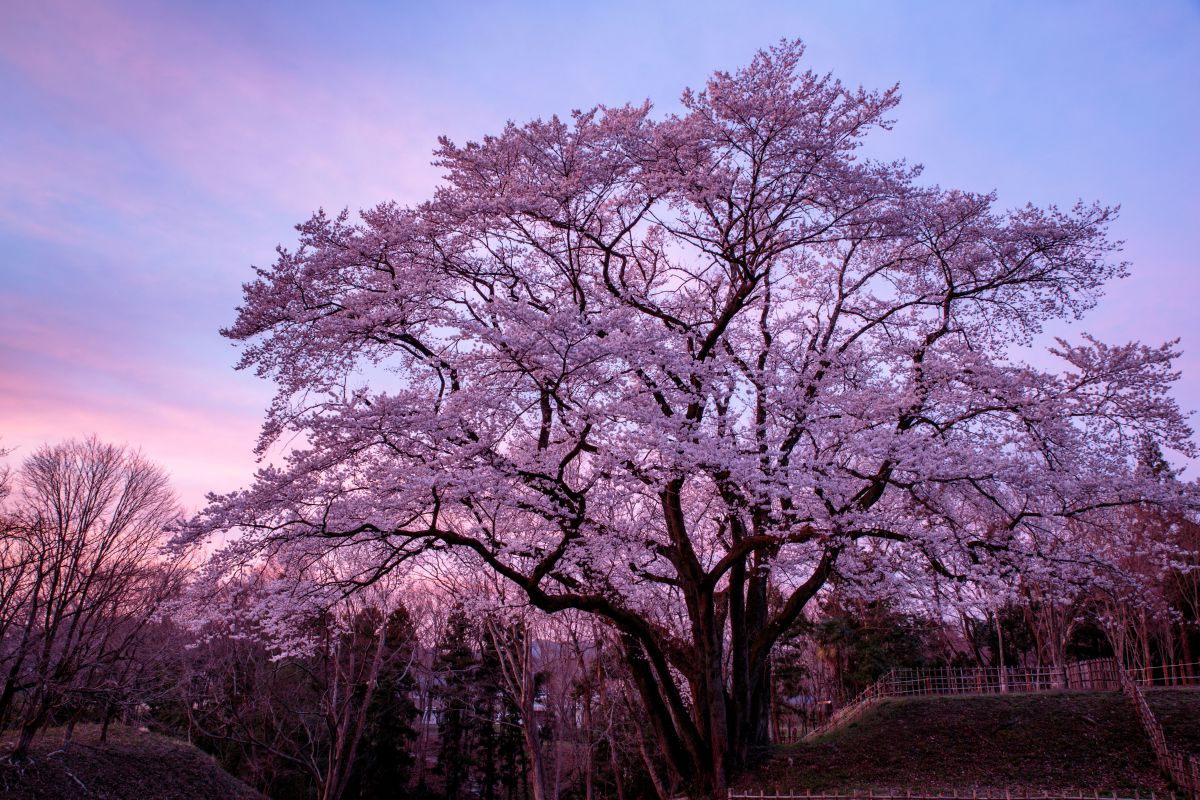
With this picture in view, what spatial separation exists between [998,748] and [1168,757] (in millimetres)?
3458

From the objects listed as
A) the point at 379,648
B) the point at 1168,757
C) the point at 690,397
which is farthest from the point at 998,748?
the point at 379,648

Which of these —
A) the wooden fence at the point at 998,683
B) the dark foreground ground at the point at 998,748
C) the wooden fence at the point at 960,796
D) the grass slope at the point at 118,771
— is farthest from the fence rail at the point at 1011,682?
the grass slope at the point at 118,771

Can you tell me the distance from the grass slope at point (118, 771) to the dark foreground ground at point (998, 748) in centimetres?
1480

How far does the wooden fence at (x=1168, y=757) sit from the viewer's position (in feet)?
30.8

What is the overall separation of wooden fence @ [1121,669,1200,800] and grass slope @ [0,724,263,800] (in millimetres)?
19949

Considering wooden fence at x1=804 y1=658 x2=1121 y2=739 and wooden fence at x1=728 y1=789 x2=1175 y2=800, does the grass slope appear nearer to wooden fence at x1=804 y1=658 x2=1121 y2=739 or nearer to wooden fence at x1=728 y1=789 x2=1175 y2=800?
wooden fence at x1=728 y1=789 x2=1175 y2=800

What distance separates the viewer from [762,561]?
45.2 ft

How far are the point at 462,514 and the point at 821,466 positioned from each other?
6939 mm

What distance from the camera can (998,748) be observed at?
14922mm

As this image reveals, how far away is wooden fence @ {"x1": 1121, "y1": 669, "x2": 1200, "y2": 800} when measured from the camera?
9375mm

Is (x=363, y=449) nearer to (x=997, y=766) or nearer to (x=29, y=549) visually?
(x=29, y=549)

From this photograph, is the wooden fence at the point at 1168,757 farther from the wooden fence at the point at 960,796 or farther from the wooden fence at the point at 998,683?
the wooden fence at the point at 998,683

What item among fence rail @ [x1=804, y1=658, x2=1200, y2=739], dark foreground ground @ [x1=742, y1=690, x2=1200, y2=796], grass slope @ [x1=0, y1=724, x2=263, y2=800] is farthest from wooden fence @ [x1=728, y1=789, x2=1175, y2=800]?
grass slope @ [x1=0, y1=724, x2=263, y2=800]

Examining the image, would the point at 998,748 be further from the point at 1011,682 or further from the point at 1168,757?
the point at 1011,682
